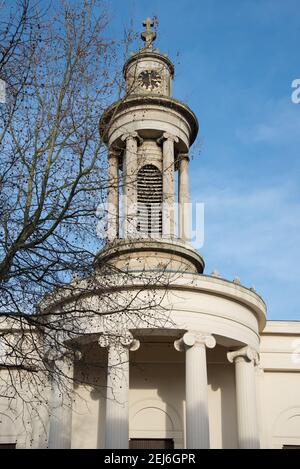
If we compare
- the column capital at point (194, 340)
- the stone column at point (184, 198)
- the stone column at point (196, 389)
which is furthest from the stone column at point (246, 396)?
the stone column at point (184, 198)

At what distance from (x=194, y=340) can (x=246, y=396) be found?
10.3 ft

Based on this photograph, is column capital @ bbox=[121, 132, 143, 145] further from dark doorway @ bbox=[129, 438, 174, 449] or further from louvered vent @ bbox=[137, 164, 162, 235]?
dark doorway @ bbox=[129, 438, 174, 449]

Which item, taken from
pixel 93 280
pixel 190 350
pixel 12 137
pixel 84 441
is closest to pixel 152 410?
pixel 84 441

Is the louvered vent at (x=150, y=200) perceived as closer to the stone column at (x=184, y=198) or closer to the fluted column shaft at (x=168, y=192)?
the fluted column shaft at (x=168, y=192)

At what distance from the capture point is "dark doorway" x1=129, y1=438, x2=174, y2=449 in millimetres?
24594

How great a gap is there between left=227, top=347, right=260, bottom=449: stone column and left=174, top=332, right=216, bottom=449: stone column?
79.1 inches

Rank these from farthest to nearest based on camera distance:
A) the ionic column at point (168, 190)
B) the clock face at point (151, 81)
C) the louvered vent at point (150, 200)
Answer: the clock face at point (151, 81) → the louvered vent at point (150, 200) → the ionic column at point (168, 190)

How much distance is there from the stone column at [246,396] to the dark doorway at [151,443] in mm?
2923

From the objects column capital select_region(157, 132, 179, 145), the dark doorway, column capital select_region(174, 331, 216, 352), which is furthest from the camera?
column capital select_region(157, 132, 179, 145)

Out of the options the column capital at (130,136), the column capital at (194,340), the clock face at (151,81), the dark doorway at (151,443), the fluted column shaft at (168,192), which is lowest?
the dark doorway at (151,443)

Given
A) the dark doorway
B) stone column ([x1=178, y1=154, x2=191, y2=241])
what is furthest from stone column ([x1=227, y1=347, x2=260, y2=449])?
stone column ([x1=178, y1=154, x2=191, y2=241])

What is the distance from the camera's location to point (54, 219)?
1215cm

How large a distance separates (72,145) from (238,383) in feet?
43.6

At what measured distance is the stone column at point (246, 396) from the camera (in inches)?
900
